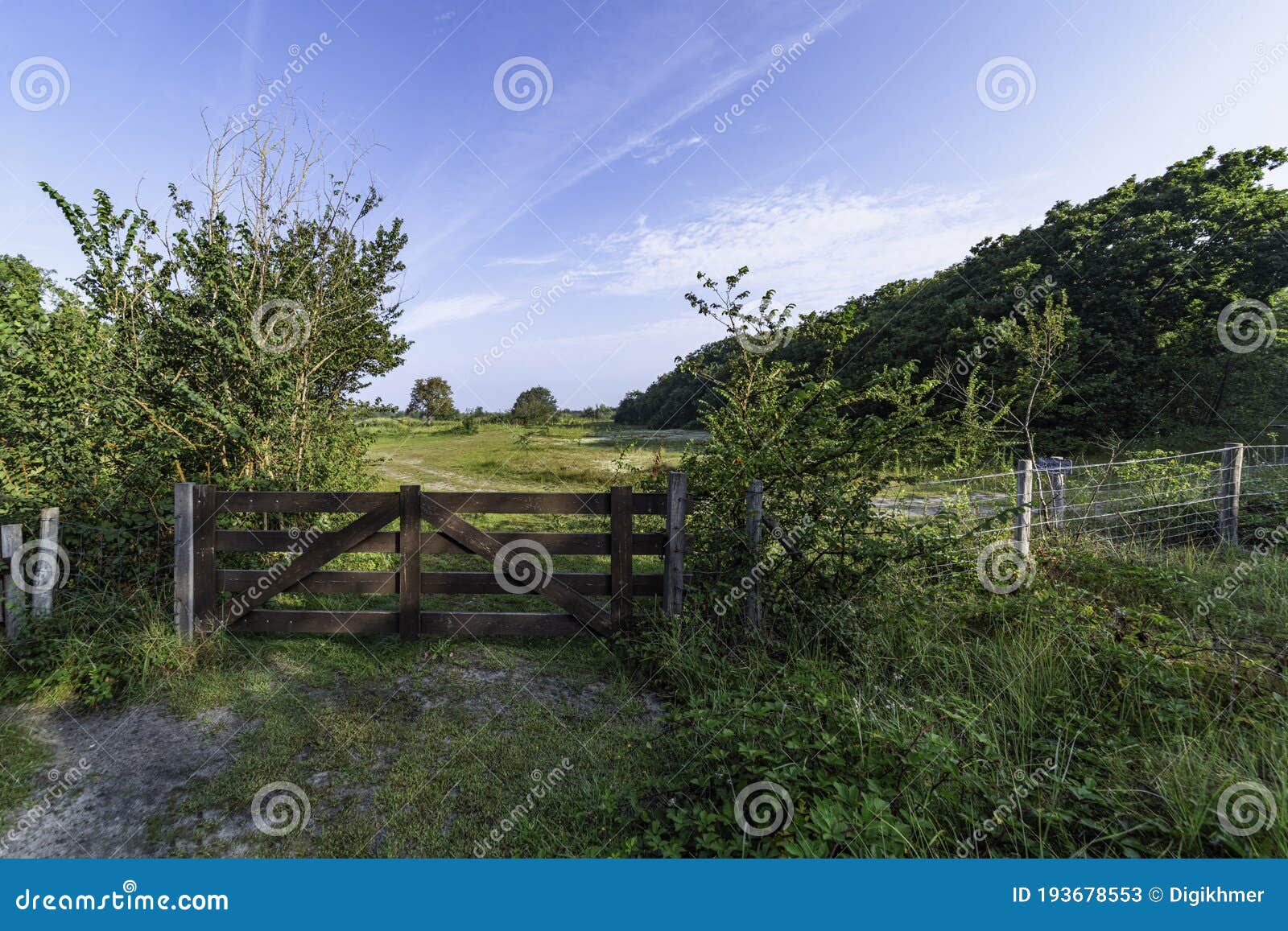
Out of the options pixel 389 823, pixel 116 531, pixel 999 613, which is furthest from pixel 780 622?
pixel 116 531

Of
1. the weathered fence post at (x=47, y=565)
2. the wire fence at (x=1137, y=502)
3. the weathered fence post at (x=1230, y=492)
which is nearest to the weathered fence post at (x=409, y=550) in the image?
the weathered fence post at (x=47, y=565)

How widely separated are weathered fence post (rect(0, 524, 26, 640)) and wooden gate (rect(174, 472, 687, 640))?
1088 millimetres

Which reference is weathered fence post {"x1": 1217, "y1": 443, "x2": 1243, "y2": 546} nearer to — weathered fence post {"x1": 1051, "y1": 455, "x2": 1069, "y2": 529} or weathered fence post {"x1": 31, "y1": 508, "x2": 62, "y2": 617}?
weathered fence post {"x1": 1051, "y1": 455, "x2": 1069, "y2": 529}

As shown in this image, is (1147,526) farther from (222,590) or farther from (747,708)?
(222,590)

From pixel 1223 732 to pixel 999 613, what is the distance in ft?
4.55

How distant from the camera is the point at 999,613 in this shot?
12.7 ft

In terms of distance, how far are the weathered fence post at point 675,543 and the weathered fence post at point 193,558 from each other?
3.86 m

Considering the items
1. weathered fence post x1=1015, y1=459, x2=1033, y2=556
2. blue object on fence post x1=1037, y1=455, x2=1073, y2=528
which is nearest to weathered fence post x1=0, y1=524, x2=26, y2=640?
weathered fence post x1=1015, y1=459, x2=1033, y2=556

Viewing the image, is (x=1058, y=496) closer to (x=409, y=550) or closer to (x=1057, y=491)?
(x=1057, y=491)

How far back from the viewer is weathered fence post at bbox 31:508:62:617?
406 centimetres

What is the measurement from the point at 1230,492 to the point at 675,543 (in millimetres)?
8595

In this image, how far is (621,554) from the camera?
170 inches

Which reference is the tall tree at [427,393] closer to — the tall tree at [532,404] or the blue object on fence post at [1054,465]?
the tall tree at [532,404]

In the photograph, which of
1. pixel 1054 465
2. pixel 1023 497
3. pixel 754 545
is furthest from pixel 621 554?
pixel 1054 465
